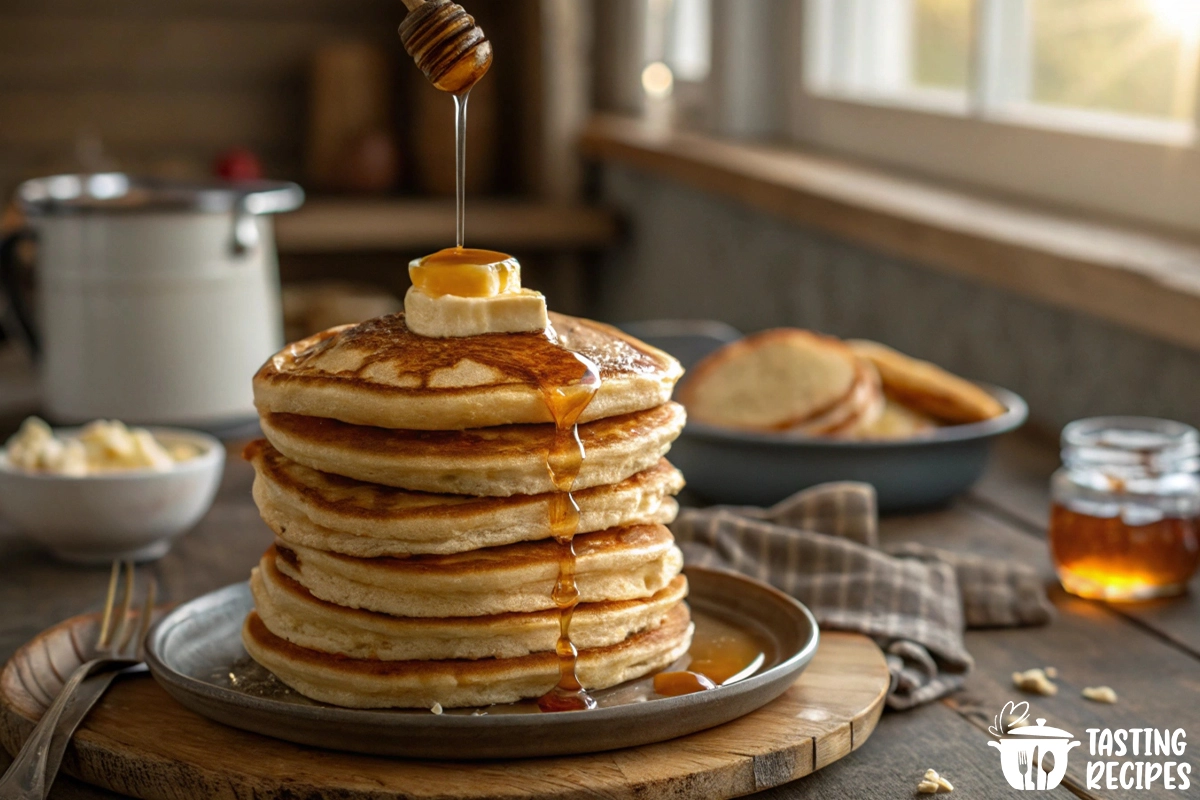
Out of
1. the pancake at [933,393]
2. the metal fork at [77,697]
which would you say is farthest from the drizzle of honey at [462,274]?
the pancake at [933,393]

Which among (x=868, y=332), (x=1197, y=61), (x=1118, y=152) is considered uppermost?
(x=1197, y=61)

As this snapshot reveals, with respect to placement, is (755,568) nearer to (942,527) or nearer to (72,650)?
(942,527)

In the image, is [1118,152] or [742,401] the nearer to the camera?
[742,401]

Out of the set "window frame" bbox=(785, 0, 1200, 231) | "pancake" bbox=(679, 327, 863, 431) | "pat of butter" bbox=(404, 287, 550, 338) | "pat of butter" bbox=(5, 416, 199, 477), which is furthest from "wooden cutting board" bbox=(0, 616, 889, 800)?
"window frame" bbox=(785, 0, 1200, 231)

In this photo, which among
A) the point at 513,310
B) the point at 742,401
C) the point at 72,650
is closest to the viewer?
the point at 513,310

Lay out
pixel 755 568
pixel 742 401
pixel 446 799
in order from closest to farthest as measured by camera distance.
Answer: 1. pixel 446 799
2. pixel 755 568
3. pixel 742 401

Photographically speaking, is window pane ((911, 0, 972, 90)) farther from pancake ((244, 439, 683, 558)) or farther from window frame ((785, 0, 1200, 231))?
pancake ((244, 439, 683, 558))

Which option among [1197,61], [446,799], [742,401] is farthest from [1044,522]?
Answer: [446,799]

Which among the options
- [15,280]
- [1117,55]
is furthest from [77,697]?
[1117,55]

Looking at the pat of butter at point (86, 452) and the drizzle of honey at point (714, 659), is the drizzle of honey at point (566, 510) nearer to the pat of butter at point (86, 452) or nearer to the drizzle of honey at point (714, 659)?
the drizzle of honey at point (714, 659)
